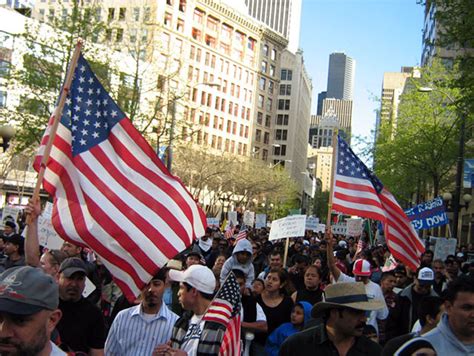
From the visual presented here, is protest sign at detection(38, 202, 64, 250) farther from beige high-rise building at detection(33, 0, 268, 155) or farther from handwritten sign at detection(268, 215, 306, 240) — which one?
beige high-rise building at detection(33, 0, 268, 155)

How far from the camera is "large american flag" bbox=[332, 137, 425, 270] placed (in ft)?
32.4

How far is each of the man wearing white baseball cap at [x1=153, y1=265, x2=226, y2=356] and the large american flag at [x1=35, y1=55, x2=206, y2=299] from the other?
2.31ft

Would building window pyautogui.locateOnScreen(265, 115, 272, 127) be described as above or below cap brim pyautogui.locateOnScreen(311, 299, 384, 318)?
above

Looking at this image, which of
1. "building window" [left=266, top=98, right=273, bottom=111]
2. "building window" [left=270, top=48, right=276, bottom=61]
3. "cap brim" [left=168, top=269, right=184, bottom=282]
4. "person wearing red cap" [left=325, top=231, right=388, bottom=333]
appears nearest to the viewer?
"cap brim" [left=168, top=269, right=184, bottom=282]

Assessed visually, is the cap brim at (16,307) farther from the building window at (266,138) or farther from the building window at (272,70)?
the building window at (272,70)

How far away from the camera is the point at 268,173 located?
72.0 meters

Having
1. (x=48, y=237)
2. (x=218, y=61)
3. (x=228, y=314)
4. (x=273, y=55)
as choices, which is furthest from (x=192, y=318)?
(x=273, y=55)

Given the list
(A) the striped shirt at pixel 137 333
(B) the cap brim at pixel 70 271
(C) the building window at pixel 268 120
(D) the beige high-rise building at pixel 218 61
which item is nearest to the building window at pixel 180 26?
(D) the beige high-rise building at pixel 218 61

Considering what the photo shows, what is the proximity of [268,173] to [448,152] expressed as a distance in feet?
107

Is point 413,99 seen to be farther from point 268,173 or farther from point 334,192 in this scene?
point 334,192

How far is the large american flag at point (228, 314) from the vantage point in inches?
182

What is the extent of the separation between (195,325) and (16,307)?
2.10 m

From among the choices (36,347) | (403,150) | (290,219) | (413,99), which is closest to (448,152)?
(403,150)

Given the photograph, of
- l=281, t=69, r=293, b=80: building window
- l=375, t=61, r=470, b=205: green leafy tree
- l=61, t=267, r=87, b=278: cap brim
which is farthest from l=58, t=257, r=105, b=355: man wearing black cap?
l=281, t=69, r=293, b=80: building window
